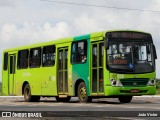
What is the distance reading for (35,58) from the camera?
29.7 m

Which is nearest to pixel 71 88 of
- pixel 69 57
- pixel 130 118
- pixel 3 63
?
pixel 69 57

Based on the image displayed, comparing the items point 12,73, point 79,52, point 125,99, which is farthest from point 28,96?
point 125,99

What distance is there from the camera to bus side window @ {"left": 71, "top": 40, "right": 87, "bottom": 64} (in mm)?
25516

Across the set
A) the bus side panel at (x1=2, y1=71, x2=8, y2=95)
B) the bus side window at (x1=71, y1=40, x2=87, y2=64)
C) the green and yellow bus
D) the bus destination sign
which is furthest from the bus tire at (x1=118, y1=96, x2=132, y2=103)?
the bus side panel at (x1=2, y1=71, x2=8, y2=95)

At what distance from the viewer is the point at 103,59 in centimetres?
2425

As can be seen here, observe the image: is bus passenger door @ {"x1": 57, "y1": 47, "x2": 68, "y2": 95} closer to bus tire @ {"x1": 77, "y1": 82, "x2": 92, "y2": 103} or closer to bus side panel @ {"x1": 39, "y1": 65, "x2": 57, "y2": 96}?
bus side panel @ {"x1": 39, "y1": 65, "x2": 57, "y2": 96}

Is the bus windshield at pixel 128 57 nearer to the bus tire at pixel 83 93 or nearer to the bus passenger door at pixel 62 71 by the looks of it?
the bus tire at pixel 83 93

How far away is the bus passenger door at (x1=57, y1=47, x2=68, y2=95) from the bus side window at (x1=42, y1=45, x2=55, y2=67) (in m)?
0.60

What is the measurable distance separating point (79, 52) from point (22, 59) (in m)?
6.14

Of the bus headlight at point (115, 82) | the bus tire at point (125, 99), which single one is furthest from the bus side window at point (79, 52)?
the bus tire at point (125, 99)

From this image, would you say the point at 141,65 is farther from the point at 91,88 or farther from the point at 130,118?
the point at 130,118

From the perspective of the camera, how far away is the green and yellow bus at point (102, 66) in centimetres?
2423

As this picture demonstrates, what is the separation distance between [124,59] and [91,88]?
1884 mm

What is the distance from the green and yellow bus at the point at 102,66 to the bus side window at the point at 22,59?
2.23 m
